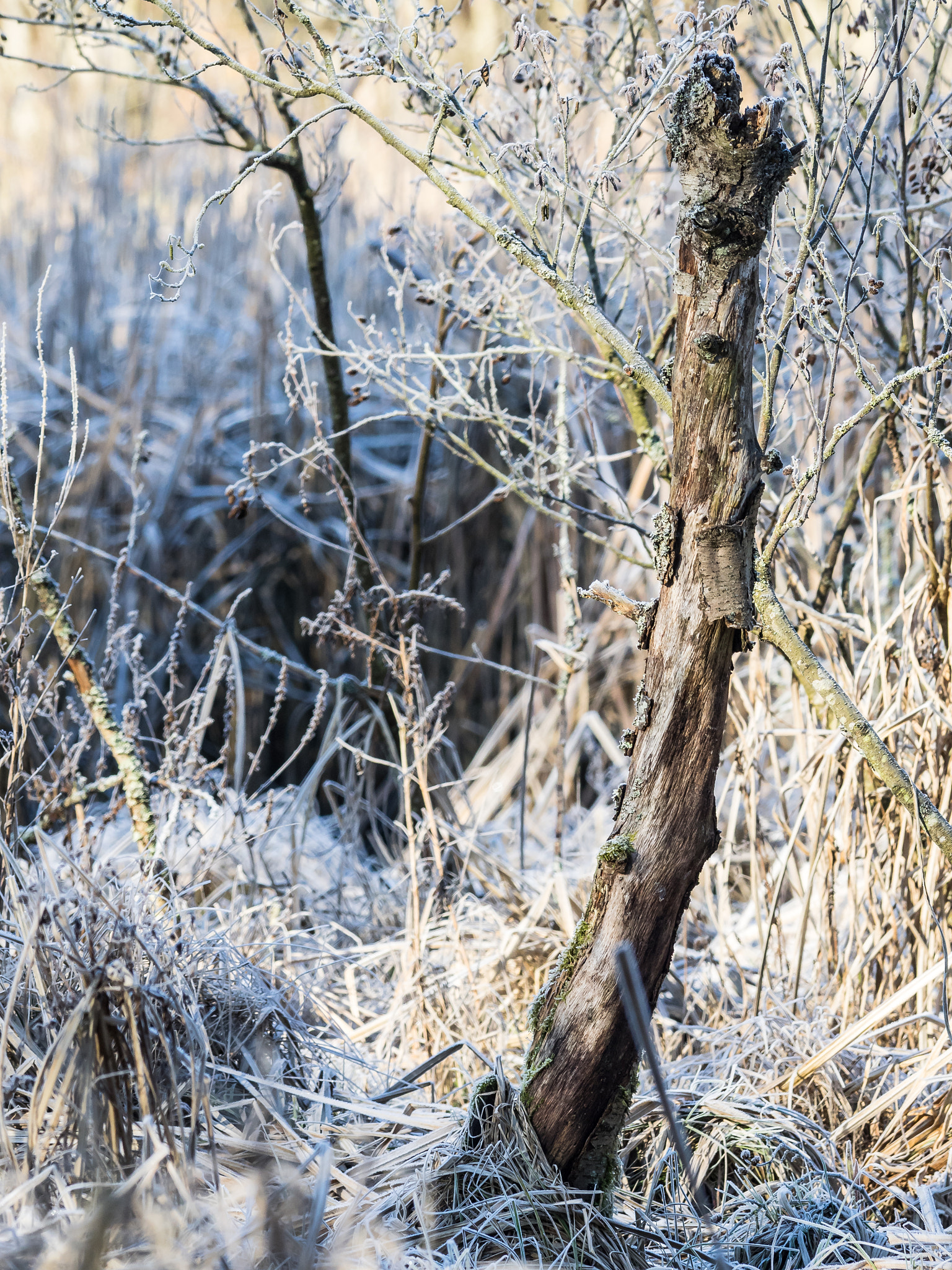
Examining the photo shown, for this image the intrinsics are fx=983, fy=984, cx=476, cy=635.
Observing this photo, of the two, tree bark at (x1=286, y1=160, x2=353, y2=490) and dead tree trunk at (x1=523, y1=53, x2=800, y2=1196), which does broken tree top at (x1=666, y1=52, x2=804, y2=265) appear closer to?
dead tree trunk at (x1=523, y1=53, x2=800, y2=1196)

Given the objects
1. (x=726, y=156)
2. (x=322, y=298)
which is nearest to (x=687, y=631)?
(x=726, y=156)

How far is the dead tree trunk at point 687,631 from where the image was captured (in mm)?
1084

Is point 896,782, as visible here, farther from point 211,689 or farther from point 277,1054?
point 211,689

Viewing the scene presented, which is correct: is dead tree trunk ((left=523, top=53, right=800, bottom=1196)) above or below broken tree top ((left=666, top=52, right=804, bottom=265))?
below

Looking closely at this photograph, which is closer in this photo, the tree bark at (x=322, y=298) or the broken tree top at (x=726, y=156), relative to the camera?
the broken tree top at (x=726, y=156)

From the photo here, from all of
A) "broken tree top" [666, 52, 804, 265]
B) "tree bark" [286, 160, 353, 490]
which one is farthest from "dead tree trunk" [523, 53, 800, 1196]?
"tree bark" [286, 160, 353, 490]

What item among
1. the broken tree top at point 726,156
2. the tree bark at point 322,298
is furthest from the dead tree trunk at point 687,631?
the tree bark at point 322,298

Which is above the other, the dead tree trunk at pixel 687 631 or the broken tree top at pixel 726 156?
the broken tree top at pixel 726 156

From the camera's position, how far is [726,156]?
1.08 m

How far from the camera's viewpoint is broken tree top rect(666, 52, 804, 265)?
1055mm

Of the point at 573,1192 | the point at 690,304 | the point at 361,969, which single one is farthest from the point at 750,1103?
the point at 690,304

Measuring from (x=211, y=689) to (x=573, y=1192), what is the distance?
1.24 m

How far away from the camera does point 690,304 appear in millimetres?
1137

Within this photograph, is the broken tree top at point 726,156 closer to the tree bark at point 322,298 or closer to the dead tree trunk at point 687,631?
the dead tree trunk at point 687,631
